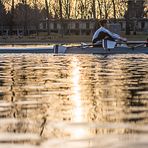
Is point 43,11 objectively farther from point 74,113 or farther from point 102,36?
point 74,113

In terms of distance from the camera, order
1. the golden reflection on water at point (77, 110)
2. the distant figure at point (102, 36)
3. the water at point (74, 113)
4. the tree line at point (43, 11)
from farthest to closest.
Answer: the tree line at point (43, 11), the distant figure at point (102, 36), the golden reflection on water at point (77, 110), the water at point (74, 113)

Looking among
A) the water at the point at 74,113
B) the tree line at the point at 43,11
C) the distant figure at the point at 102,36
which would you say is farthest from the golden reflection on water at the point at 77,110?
the tree line at the point at 43,11

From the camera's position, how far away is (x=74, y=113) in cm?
892

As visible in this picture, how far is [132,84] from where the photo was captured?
1321 centimetres

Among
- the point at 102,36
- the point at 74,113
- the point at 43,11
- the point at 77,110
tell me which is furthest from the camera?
the point at 43,11

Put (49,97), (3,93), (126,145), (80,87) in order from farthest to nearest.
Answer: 1. (80,87)
2. (3,93)
3. (49,97)
4. (126,145)

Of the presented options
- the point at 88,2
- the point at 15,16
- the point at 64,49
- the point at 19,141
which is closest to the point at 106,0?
the point at 88,2

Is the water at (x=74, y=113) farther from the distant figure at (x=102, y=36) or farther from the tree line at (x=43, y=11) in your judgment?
the tree line at (x=43, y=11)

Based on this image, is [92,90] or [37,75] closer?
[92,90]

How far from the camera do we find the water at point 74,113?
21.9 feet

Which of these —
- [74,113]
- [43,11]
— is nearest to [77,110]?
[74,113]

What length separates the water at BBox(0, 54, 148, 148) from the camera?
6.68 metres

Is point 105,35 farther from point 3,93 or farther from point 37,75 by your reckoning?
point 3,93

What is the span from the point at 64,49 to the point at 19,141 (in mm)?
25132
